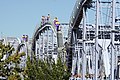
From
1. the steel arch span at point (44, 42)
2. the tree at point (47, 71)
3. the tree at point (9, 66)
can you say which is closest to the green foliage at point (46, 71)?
the tree at point (47, 71)

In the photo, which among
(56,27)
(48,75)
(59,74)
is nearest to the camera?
(59,74)

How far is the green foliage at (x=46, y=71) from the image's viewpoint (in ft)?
91.7

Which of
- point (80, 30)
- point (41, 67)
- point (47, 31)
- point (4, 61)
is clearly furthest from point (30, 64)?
point (47, 31)

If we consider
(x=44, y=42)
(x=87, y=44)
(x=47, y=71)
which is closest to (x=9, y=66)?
(x=47, y=71)

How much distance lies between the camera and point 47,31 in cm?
4881

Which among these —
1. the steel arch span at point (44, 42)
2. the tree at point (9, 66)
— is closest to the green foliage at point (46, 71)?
the tree at point (9, 66)

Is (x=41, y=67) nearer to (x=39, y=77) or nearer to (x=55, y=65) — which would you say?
(x=39, y=77)

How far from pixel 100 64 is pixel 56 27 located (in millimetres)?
12135

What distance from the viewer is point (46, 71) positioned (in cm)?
3139

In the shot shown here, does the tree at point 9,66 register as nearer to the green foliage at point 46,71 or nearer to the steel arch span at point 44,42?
the green foliage at point 46,71

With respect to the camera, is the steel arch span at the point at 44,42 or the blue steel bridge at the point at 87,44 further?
the steel arch span at the point at 44,42

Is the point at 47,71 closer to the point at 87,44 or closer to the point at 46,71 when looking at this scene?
the point at 46,71

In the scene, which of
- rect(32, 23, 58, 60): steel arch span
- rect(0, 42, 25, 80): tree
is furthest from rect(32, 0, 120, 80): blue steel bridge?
rect(0, 42, 25, 80): tree

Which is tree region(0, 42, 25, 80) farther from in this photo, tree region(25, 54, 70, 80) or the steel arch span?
the steel arch span
